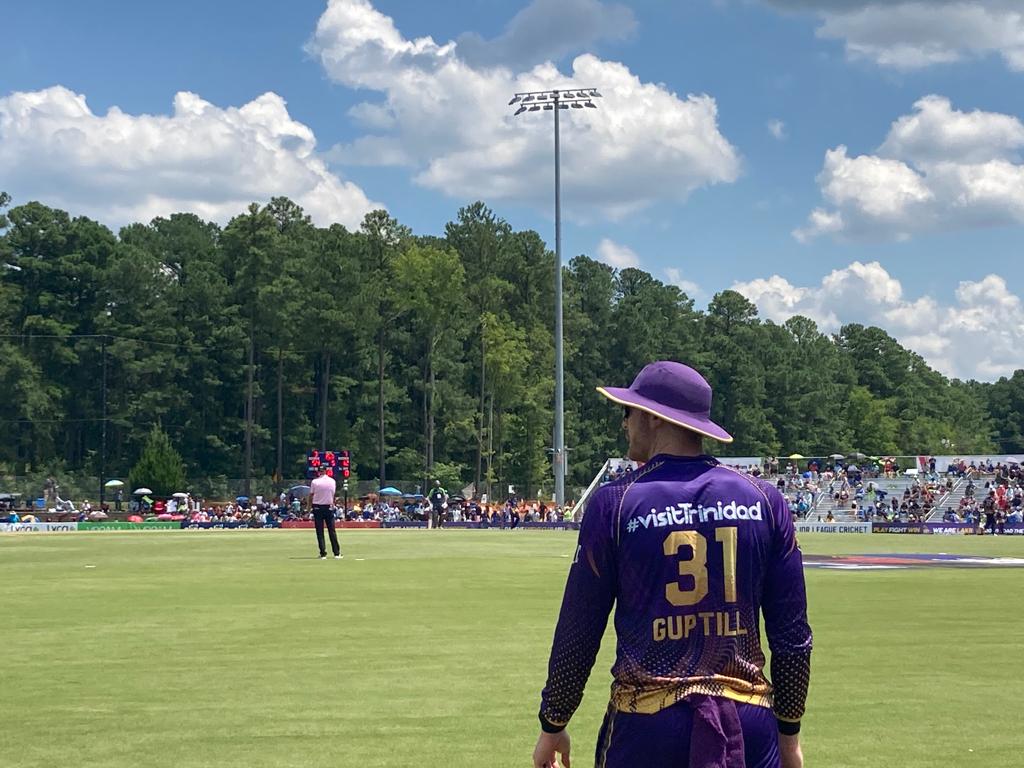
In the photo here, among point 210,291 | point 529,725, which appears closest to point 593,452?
point 210,291

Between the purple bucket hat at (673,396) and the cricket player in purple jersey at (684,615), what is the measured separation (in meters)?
0.02

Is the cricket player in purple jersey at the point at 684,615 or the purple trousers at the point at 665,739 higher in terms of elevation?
the cricket player in purple jersey at the point at 684,615

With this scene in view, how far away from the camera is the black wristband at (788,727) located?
14.3ft

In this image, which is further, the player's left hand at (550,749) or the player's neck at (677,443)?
the player's neck at (677,443)

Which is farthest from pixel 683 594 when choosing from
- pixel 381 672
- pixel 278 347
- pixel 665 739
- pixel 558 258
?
pixel 278 347

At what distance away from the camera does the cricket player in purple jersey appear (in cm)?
411

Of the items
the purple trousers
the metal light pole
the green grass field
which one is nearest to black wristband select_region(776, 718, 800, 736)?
the purple trousers

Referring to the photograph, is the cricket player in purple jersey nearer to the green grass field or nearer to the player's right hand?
the player's right hand

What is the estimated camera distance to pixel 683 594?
4199 mm

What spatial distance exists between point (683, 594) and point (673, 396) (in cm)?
70

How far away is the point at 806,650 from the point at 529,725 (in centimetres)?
498

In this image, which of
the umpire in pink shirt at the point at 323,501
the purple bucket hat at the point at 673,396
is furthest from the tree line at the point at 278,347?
the purple bucket hat at the point at 673,396

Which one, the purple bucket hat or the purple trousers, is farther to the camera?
the purple bucket hat

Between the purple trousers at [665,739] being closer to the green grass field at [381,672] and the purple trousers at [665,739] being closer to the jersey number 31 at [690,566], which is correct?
the jersey number 31 at [690,566]
